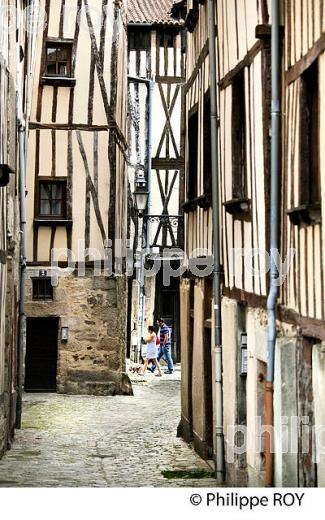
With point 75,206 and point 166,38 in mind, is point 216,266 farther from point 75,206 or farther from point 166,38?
point 166,38

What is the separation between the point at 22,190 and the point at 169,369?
918 centimetres

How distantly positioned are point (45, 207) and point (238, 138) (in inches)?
338

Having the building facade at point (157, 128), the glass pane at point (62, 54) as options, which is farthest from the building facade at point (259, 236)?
the building facade at point (157, 128)

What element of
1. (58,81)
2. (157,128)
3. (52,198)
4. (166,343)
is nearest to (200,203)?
(52,198)

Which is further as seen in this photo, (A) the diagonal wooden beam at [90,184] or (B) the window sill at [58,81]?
(A) the diagonal wooden beam at [90,184]

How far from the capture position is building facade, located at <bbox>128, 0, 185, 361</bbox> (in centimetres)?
2295

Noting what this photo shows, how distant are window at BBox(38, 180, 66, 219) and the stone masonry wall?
1.26 meters

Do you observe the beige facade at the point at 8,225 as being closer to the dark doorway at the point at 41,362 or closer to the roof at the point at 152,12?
the dark doorway at the point at 41,362

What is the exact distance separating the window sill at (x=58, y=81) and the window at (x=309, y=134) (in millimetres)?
10805

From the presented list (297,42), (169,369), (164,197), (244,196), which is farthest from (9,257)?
(164,197)

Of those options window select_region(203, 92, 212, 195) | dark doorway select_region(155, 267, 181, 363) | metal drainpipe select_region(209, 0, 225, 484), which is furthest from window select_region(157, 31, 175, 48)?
metal drainpipe select_region(209, 0, 225, 484)

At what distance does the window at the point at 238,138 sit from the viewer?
8.93 metres

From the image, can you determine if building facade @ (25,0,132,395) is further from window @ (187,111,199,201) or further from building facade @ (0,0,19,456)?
window @ (187,111,199,201)

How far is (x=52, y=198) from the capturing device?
56.0 ft
